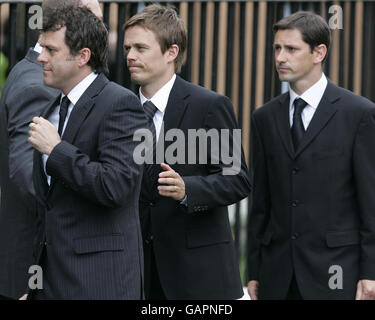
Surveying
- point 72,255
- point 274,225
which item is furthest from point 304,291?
point 72,255

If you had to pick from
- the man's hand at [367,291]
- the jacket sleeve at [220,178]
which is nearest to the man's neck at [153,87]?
the jacket sleeve at [220,178]

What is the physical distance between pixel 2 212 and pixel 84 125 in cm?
112

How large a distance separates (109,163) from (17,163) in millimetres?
753

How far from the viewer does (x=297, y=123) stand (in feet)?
16.9

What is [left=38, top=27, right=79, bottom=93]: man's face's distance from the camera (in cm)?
411

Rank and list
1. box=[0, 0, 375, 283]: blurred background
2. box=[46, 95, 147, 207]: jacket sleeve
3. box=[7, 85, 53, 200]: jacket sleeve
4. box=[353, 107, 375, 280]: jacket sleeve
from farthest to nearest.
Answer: box=[0, 0, 375, 283]: blurred background
box=[353, 107, 375, 280]: jacket sleeve
box=[7, 85, 53, 200]: jacket sleeve
box=[46, 95, 147, 207]: jacket sleeve

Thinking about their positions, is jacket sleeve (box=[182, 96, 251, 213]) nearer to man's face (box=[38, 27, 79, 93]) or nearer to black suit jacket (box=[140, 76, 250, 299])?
black suit jacket (box=[140, 76, 250, 299])

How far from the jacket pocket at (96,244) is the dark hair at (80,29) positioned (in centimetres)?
74

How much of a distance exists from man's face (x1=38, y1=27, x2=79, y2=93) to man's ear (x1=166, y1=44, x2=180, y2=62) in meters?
1.06

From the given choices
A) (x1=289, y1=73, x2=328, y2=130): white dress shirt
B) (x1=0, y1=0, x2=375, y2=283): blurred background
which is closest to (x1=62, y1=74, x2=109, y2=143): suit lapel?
(x1=289, y1=73, x2=328, y2=130): white dress shirt

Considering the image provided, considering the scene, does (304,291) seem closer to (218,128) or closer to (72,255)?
(218,128)

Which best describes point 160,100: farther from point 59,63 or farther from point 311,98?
point 59,63

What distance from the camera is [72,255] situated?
3.98m
